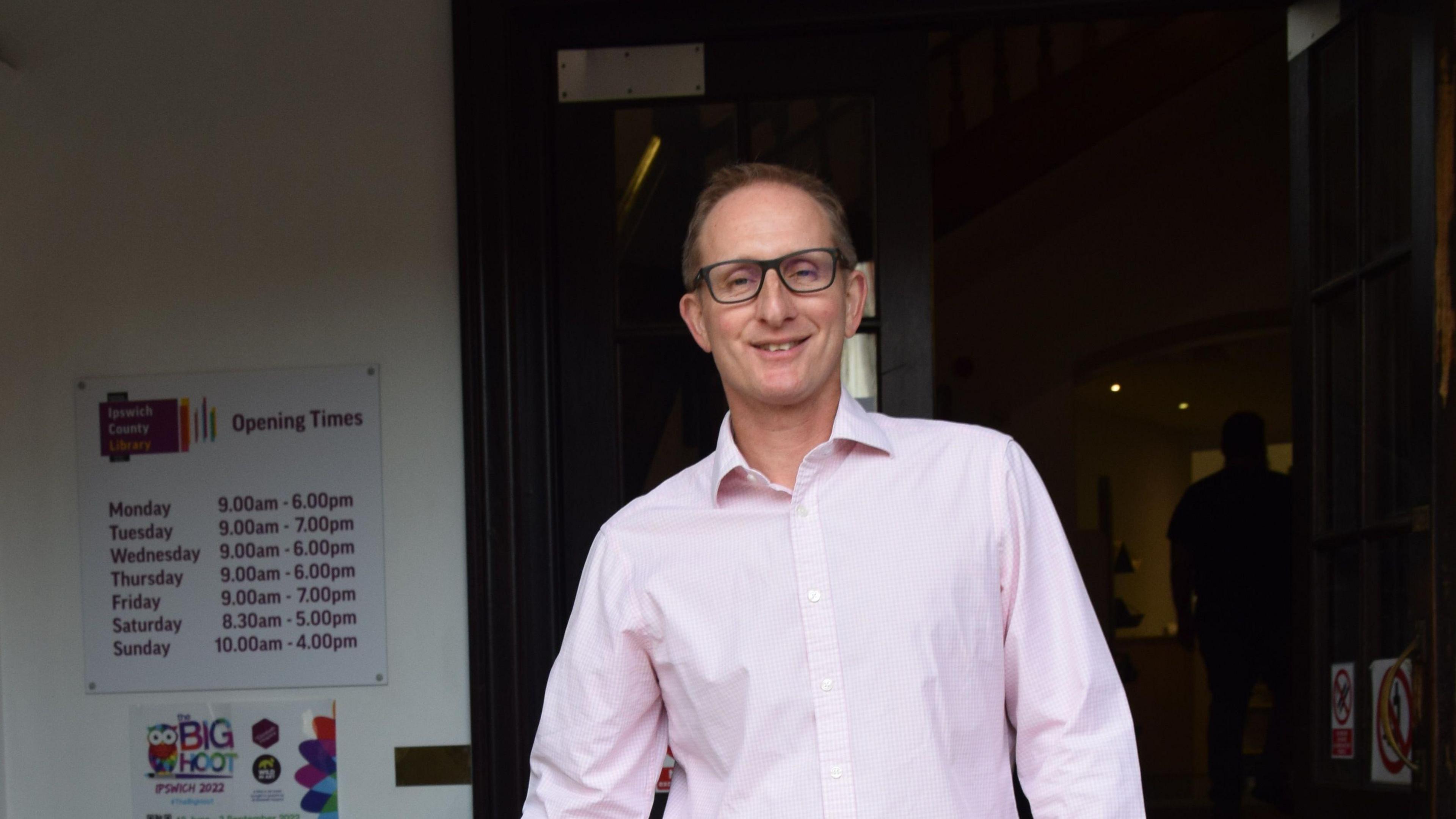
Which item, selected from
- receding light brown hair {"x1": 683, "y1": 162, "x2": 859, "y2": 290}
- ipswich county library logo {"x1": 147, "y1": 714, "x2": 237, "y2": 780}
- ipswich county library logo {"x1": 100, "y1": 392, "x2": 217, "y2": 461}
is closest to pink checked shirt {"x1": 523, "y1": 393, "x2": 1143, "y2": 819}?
receding light brown hair {"x1": 683, "y1": 162, "x2": 859, "y2": 290}

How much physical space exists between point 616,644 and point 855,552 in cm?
33

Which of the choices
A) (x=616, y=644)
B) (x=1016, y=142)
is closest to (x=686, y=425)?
(x=616, y=644)

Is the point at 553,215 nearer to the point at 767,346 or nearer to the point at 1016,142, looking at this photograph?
the point at 767,346

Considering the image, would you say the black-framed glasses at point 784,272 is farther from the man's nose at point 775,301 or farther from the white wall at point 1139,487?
the white wall at point 1139,487

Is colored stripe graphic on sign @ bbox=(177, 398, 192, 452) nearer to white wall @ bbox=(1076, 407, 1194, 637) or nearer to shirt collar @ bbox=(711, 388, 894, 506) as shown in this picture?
shirt collar @ bbox=(711, 388, 894, 506)

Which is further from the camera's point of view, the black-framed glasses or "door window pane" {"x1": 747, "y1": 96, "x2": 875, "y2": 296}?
"door window pane" {"x1": 747, "y1": 96, "x2": 875, "y2": 296}

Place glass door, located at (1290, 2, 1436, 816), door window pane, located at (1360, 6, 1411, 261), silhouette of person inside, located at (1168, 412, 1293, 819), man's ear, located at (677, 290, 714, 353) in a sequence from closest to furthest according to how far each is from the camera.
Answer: man's ear, located at (677, 290, 714, 353)
glass door, located at (1290, 2, 1436, 816)
door window pane, located at (1360, 6, 1411, 261)
silhouette of person inside, located at (1168, 412, 1293, 819)

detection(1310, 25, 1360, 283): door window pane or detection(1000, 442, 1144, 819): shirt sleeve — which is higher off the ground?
detection(1310, 25, 1360, 283): door window pane

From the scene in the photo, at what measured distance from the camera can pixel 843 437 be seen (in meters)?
1.58

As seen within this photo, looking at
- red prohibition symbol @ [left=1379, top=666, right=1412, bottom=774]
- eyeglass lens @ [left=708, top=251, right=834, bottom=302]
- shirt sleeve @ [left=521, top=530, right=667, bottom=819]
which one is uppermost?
eyeglass lens @ [left=708, top=251, right=834, bottom=302]

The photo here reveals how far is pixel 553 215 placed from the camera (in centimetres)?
261

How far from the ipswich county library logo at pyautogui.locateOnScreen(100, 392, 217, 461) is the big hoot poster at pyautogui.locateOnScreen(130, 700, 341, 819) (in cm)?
52

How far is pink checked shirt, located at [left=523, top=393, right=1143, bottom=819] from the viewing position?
1.45 meters

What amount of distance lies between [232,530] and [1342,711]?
7.36 ft
